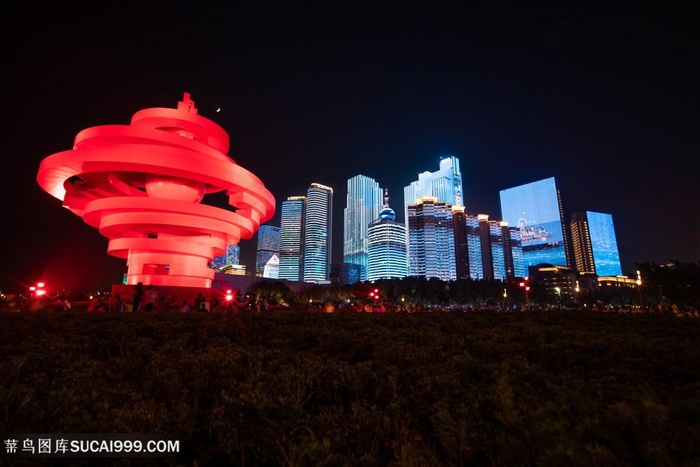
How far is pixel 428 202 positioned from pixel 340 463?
178 m

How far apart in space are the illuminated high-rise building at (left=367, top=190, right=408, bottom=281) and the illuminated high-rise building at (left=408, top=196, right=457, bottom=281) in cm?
1133

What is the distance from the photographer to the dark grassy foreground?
3.50 metres

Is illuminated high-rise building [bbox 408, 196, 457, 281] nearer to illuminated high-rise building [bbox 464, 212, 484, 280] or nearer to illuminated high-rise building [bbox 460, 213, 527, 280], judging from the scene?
illuminated high-rise building [bbox 460, 213, 527, 280]

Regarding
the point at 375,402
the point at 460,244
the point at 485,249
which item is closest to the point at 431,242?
the point at 460,244

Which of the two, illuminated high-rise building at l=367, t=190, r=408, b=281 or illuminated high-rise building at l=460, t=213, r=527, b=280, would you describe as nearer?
illuminated high-rise building at l=460, t=213, r=527, b=280

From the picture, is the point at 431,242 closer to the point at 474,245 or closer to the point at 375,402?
the point at 474,245

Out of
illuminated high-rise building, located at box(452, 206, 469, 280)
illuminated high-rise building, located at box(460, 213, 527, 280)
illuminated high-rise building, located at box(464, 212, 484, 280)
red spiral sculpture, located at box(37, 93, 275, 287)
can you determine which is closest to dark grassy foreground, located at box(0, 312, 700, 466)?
red spiral sculpture, located at box(37, 93, 275, 287)

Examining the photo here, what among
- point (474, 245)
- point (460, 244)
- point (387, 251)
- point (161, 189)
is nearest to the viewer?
point (161, 189)

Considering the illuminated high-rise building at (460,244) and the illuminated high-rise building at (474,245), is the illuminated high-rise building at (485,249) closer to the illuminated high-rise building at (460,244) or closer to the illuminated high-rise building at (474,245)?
the illuminated high-rise building at (474,245)

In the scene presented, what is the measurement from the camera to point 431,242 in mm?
171625

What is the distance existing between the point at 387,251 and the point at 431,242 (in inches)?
999

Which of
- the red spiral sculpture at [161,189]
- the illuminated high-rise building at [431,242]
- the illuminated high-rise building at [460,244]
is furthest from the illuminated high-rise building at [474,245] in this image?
the red spiral sculpture at [161,189]

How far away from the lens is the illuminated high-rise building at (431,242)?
17075cm

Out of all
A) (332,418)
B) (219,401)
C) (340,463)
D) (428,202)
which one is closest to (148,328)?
(219,401)
